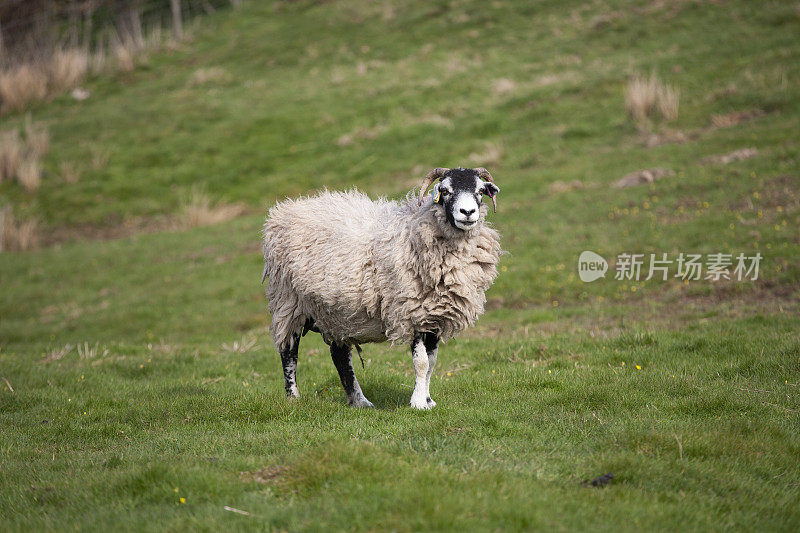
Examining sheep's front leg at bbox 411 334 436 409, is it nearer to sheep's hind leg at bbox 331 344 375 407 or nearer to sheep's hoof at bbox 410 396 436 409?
sheep's hoof at bbox 410 396 436 409

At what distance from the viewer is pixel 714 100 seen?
2323cm

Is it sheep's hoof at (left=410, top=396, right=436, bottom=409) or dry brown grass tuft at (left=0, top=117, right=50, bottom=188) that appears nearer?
sheep's hoof at (left=410, top=396, right=436, bottom=409)

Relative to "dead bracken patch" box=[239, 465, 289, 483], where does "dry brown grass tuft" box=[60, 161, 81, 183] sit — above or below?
below

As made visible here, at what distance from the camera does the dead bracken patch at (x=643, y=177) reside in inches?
744

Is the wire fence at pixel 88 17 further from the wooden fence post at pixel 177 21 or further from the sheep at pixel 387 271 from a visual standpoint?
the sheep at pixel 387 271

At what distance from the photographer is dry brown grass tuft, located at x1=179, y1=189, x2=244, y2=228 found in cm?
2495

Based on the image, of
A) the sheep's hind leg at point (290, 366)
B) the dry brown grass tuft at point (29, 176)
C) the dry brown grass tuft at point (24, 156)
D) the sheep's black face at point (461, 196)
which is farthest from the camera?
the dry brown grass tuft at point (24, 156)

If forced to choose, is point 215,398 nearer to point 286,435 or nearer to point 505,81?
point 286,435

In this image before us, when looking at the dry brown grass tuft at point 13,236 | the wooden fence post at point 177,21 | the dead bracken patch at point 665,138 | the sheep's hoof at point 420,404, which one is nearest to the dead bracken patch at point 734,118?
the dead bracken patch at point 665,138

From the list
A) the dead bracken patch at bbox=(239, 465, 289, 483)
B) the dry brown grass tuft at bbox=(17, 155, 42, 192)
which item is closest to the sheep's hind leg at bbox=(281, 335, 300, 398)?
the dead bracken patch at bbox=(239, 465, 289, 483)

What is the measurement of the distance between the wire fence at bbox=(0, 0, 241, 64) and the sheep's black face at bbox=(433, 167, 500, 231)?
143 ft

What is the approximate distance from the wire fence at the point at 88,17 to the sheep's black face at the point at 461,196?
143ft

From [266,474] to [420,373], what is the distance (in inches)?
89.8

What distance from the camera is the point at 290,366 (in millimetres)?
8805
